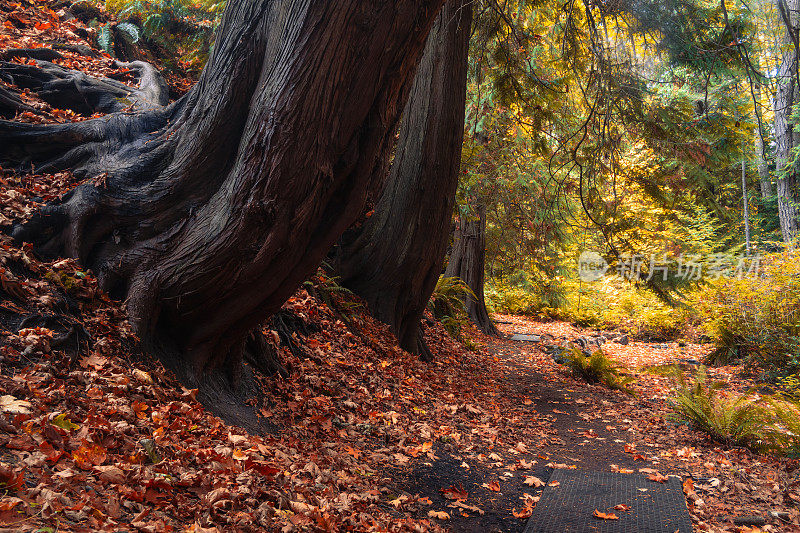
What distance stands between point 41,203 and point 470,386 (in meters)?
5.27

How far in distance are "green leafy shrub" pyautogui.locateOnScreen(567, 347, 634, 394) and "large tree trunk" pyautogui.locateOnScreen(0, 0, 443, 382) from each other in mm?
6128

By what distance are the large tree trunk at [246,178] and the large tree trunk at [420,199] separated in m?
3.36

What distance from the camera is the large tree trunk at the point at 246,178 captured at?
3.12 meters

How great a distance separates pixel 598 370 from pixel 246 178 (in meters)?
7.00

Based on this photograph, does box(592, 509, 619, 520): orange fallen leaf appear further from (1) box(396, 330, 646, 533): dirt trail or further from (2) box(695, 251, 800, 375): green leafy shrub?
(2) box(695, 251, 800, 375): green leafy shrub

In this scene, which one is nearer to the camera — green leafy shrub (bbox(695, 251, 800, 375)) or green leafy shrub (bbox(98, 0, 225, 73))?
green leafy shrub (bbox(98, 0, 225, 73))

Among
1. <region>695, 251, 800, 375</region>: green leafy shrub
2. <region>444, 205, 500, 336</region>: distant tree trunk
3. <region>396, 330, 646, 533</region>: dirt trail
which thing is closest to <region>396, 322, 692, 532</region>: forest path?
<region>396, 330, 646, 533</region>: dirt trail

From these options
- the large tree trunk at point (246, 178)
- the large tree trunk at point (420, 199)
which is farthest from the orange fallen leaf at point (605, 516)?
the large tree trunk at point (420, 199)

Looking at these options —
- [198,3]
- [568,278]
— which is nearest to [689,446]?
[198,3]

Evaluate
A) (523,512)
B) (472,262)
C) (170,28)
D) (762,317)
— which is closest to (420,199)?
(523,512)

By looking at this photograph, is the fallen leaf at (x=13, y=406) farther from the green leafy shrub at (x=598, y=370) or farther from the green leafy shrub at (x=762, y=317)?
the green leafy shrub at (x=762, y=317)

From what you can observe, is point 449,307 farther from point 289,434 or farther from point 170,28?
point 170,28

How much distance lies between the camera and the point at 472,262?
1312 cm

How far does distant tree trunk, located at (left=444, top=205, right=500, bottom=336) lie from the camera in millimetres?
12945
